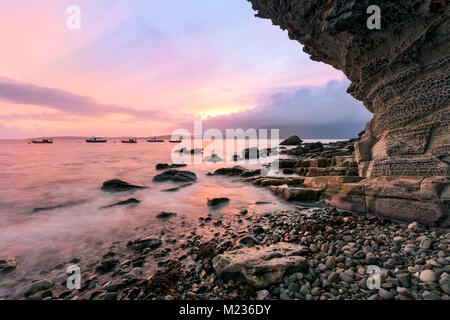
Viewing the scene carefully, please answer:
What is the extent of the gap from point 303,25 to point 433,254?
30.2 feet

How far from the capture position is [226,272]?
144 inches

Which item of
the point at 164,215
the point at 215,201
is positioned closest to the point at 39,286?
the point at 164,215

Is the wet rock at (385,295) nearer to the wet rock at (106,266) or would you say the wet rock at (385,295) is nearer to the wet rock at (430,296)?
the wet rock at (430,296)

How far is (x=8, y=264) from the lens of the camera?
4859mm

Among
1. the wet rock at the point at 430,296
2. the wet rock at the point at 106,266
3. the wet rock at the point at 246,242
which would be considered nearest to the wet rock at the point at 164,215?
the wet rock at the point at 106,266

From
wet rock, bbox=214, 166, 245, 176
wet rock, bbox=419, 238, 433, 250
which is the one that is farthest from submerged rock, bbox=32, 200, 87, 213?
wet rock, bbox=419, 238, 433, 250

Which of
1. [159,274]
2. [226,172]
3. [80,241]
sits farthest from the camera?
[226,172]

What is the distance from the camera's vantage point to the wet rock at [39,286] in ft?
12.9

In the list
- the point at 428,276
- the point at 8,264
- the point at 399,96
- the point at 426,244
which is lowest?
the point at 8,264

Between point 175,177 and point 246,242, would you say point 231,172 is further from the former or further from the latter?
point 246,242

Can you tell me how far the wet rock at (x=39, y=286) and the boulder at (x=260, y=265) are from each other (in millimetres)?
3765

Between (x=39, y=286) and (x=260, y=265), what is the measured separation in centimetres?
494

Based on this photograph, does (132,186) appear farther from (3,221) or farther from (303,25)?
(303,25)
